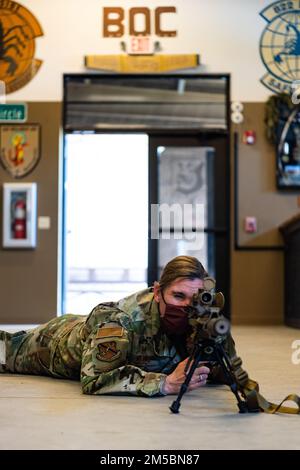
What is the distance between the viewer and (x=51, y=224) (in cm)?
657

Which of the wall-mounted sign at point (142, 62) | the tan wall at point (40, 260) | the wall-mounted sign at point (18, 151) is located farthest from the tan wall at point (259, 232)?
the wall-mounted sign at point (18, 151)

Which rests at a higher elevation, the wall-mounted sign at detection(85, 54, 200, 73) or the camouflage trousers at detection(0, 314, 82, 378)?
the wall-mounted sign at detection(85, 54, 200, 73)

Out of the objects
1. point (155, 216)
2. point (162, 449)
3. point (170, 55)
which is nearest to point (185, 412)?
point (162, 449)

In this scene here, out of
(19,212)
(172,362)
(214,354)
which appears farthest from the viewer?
(19,212)

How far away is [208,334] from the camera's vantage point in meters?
2.12

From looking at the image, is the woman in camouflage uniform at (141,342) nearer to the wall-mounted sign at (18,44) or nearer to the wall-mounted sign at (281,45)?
the wall-mounted sign at (18,44)

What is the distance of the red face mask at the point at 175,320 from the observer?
2.44m

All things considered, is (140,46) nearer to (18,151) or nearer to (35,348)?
(18,151)

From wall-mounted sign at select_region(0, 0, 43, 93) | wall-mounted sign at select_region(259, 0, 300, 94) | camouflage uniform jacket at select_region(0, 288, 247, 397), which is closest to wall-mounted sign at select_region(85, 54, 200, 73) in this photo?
wall-mounted sign at select_region(0, 0, 43, 93)

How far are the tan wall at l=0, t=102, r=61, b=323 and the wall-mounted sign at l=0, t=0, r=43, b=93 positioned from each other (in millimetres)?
355

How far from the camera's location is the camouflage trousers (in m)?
2.99

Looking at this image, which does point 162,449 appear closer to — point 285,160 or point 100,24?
point 285,160

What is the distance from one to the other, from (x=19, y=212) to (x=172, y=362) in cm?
423

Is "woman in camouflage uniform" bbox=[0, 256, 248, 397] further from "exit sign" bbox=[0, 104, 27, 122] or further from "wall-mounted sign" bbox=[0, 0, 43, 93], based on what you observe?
"wall-mounted sign" bbox=[0, 0, 43, 93]
